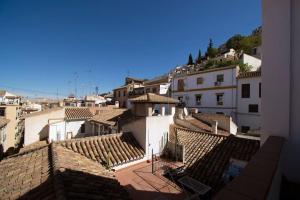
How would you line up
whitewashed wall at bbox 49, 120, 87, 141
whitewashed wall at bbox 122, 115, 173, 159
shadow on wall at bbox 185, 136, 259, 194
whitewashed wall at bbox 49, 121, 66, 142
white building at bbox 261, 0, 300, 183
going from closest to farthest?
1. white building at bbox 261, 0, 300, 183
2. shadow on wall at bbox 185, 136, 259, 194
3. whitewashed wall at bbox 122, 115, 173, 159
4. whitewashed wall at bbox 49, 121, 66, 142
5. whitewashed wall at bbox 49, 120, 87, 141

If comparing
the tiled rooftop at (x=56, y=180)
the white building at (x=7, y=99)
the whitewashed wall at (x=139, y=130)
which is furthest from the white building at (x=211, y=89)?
the white building at (x=7, y=99)

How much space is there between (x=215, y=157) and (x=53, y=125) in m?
16.7

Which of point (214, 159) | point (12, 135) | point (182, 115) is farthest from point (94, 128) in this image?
point (12, 135)

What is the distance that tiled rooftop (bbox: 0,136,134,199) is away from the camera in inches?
168

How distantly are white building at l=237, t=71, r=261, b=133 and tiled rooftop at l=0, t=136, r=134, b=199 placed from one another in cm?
1932

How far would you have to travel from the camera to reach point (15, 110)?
84.6 feet

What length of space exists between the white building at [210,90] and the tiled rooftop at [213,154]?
1493 centimetres

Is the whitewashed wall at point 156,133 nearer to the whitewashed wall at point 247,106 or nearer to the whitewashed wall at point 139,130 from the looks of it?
the whitewashed wall at point 139,130

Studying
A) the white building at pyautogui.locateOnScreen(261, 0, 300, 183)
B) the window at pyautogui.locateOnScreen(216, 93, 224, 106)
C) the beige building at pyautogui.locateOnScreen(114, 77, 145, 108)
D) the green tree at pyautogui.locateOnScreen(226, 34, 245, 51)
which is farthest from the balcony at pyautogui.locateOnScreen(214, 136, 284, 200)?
the green tree at pyautogui.locateOnScreen(226, 34, 245, 51)

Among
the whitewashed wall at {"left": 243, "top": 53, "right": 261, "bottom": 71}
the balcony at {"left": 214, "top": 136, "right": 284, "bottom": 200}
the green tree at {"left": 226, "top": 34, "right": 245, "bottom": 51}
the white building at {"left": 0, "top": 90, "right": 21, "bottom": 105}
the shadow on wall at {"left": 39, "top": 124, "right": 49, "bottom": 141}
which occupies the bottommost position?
the shadow on wall at {"left": 39, "top": 124, "right": 49, "bottom": 141}

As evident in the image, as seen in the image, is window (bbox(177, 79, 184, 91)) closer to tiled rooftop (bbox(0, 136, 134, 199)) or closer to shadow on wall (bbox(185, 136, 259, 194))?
shadow on wall (bbox(185, 136, 259, 194))

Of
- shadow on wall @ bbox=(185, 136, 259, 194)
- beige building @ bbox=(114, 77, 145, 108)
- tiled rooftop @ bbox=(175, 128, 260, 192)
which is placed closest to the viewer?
shadow on wall @ bbox=(185, 136, 259, 194)

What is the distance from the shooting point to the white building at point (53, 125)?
58.4 feet

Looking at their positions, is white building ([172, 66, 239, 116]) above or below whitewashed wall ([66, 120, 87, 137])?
above
